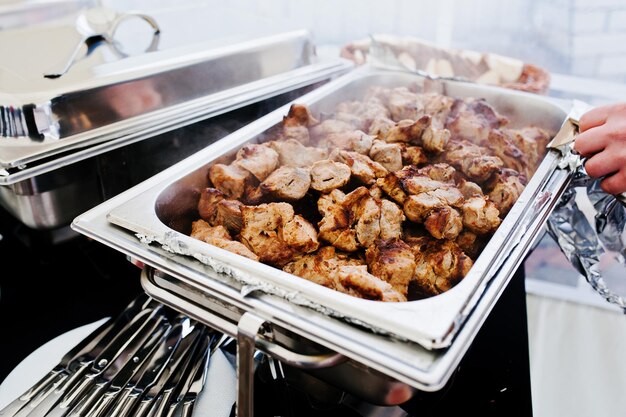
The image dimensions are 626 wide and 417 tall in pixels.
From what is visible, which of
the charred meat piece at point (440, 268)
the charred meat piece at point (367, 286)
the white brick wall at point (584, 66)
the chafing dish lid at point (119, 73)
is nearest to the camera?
the charred meat piece at point (367, 286)

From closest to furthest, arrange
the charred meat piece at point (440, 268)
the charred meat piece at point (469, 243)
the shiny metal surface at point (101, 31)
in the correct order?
the charred meat piece at point (440, 268)
the charred meat piece at point (469, 243)
the shiny metal surface at point (101, 31)

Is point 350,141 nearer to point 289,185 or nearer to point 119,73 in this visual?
point 289,185

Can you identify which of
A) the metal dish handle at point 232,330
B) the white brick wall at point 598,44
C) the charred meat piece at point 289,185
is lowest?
the metal dish handle at point 232,330

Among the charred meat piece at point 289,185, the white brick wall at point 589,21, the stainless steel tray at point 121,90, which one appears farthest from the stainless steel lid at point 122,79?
the white brick wall at point 589,21

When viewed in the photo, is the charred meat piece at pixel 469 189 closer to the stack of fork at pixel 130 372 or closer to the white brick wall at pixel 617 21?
the stack of fork at pixel 130 372

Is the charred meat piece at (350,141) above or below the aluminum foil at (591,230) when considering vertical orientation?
above

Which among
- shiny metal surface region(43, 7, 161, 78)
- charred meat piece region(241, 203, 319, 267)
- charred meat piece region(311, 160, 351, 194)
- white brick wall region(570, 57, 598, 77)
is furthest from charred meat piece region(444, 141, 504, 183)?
white brick wall region(570, 57, 598, 77)

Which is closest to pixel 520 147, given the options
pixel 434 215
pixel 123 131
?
pixel 434 215

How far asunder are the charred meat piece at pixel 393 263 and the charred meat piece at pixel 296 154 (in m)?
0.35

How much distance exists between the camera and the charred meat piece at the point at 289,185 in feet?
3.48

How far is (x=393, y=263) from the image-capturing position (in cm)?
89

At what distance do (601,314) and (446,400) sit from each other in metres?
1.22

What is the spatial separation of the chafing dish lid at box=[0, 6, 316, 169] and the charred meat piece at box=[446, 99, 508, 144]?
0.65m

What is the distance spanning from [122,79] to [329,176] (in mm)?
702
